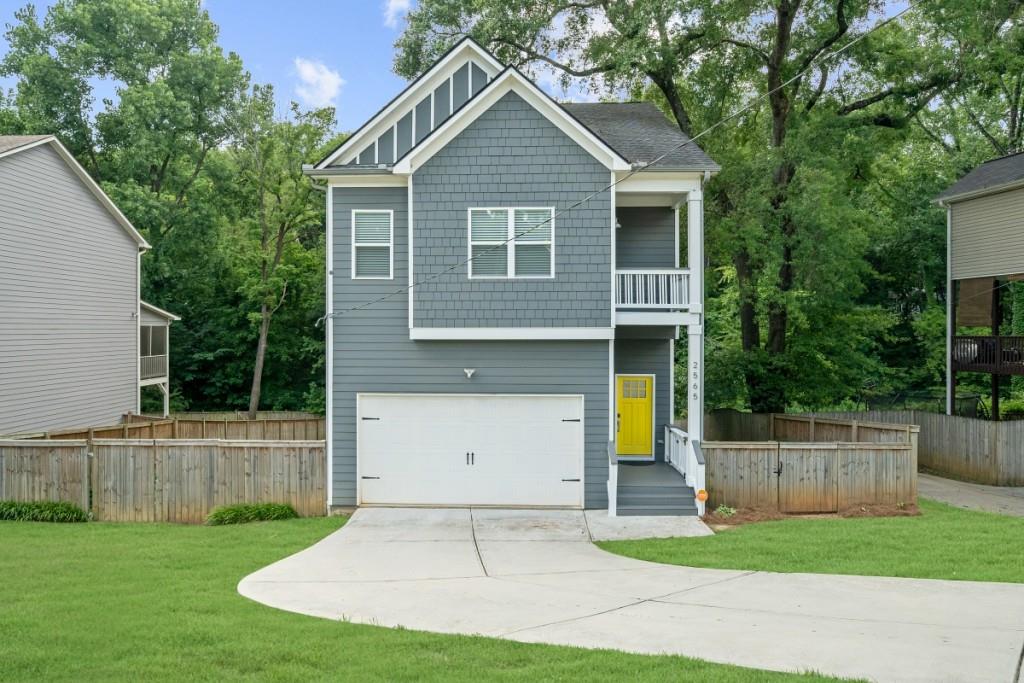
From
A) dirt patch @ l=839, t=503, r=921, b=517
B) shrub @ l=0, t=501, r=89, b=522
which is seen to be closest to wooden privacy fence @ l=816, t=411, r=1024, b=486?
dirt patch @ l=839, t=503, r=921, b=517

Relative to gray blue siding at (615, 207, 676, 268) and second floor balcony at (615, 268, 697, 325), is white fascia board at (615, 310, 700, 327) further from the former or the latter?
gray blue siding at (615, 207, 676, 268)

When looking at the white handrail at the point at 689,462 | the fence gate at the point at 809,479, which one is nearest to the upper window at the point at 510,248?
the white handrail at the point at 689,462

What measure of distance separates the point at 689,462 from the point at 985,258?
44.4 ft

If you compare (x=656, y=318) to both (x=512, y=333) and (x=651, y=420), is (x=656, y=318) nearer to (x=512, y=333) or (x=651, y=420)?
(x=512, y=333)

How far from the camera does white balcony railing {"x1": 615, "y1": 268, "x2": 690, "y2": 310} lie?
15.2 m

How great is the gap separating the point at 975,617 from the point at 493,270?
30.2ft

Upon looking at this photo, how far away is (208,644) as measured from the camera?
7.37 metres

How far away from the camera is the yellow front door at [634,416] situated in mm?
17406

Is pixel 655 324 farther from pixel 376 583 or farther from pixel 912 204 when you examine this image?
pixel 912 204

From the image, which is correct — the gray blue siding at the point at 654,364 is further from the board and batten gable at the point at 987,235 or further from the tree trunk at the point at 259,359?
the tree trunk at the point at 259,359

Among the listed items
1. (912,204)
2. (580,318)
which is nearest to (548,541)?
(580,318)

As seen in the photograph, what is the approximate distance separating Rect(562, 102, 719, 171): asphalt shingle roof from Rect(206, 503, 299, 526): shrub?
8.80 metres

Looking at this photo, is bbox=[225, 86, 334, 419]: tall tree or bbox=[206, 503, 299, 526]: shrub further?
bbox=[225, 86, 334, 419]: tall tree

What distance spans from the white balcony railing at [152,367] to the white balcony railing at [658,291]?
1852cm
